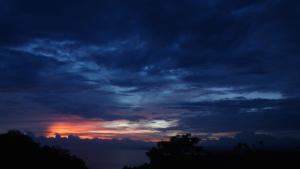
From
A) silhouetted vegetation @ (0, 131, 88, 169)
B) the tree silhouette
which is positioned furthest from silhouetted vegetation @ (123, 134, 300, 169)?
silhouetted vegetation @ (0, 131, 88, 169)

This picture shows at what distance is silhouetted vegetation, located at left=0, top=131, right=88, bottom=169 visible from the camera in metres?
22.1

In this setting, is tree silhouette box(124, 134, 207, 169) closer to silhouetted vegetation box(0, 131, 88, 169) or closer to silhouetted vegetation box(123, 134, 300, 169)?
silhouetted vegetation box(123, 134, 300, 169)

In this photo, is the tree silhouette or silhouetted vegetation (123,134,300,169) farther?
the tree silhouette

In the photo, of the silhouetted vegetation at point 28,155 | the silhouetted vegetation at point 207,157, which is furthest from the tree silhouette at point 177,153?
the silhouetted vegetation at point 28,155

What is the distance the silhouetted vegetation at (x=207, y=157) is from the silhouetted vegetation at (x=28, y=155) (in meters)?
A: 10.5

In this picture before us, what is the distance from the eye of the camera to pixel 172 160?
35281 mm

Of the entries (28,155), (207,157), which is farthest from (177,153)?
(28,155)

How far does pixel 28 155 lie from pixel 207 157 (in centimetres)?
2442

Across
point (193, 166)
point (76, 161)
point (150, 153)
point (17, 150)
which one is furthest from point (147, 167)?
point (17, 150)

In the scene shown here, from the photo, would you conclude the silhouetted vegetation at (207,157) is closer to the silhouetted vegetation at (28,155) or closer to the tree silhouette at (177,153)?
the tree silhouette at (177,153)

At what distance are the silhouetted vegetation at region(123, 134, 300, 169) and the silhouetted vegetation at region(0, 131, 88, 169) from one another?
1053 centimetres

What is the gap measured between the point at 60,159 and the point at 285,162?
2710cm

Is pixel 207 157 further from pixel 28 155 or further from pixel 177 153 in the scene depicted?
pixel 28 155

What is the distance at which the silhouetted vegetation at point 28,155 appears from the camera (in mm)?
22078
